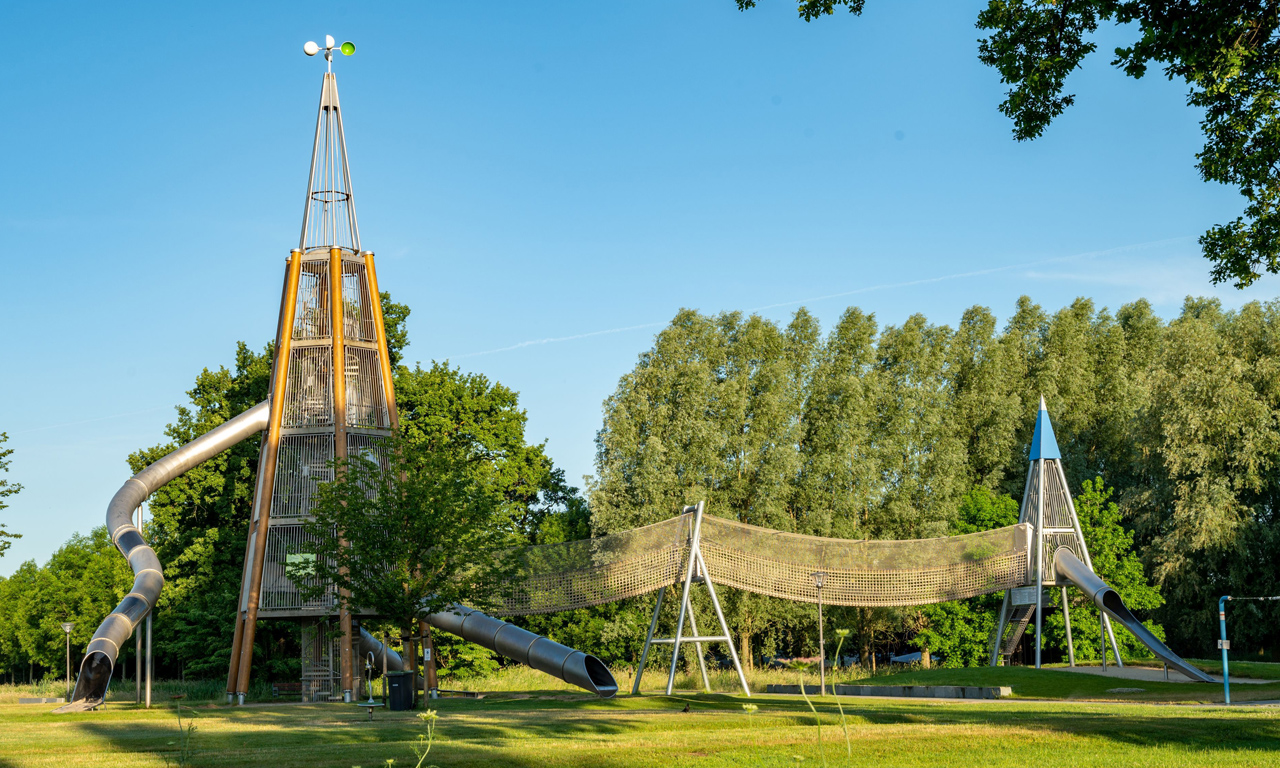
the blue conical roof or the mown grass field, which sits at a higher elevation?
the blue conical roof

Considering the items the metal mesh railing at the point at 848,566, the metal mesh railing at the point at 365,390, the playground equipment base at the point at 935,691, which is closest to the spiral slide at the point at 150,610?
the metal mesh railing at the point at 365,390

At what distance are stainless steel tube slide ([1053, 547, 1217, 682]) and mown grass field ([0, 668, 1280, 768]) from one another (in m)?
8.16

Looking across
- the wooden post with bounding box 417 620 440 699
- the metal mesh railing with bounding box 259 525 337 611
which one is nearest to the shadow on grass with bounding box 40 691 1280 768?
the wooden post with bounding box 417 620 440 699

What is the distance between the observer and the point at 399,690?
2478 centimetres

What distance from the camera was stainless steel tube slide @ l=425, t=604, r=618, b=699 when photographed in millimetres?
29469

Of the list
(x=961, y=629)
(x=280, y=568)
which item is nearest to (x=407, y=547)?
(x=280, y=568)

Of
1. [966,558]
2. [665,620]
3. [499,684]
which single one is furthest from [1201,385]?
[499,684]

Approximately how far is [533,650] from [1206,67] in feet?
78.0

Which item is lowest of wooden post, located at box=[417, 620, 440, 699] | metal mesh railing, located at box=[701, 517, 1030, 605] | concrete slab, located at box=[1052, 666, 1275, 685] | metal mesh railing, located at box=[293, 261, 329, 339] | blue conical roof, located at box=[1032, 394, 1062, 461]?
concrete slab, located at box=[1052, 666, 1275, 685]

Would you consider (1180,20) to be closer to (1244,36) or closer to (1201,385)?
(1244,36)

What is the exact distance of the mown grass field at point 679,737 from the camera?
42.6 ft

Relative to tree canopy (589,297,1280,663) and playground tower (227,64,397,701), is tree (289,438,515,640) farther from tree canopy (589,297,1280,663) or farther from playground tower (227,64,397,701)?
tree canopy (589,297,1280,663)

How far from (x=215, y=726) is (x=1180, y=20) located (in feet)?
62.7

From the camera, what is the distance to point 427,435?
48844 millimetres
